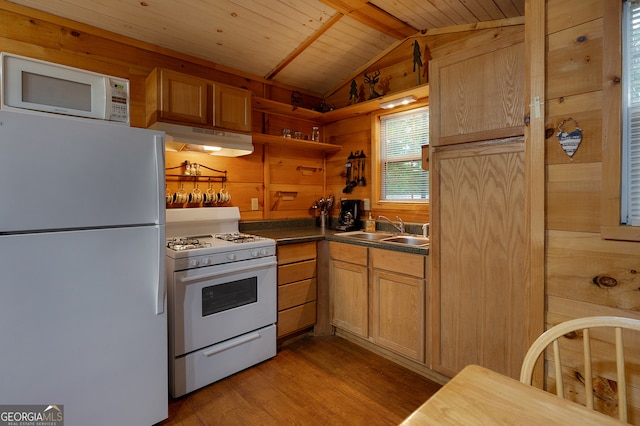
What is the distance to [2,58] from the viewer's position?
137 centimetres

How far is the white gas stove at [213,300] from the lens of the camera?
6.37ft

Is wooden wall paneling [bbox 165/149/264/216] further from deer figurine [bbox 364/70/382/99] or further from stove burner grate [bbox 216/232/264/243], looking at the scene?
deer figurine [bbox 364/70/382/99]

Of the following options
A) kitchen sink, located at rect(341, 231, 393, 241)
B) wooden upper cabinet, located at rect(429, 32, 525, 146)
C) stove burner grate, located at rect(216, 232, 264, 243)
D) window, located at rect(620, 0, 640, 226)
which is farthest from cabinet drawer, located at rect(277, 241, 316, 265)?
window, located at rect(620, 0, 640, 226)

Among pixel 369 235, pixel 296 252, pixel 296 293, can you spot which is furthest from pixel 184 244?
pixel 369 235

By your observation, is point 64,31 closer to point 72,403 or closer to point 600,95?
point 72,403

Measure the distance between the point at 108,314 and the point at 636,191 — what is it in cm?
221

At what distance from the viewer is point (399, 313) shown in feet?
7.35

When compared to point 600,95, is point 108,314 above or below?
below

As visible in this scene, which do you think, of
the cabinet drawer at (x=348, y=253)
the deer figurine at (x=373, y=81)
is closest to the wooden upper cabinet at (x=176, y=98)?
the cabinet drawer at (x=348, y=253)

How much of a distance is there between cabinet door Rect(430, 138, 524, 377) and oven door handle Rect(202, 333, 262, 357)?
1.24 m

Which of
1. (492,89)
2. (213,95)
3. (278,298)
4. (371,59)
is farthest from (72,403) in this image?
(371,59)

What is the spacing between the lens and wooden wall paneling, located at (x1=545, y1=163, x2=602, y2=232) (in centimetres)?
114

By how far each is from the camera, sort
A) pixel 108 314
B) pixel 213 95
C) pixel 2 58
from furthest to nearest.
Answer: pixel 213 95, pixel 108 314, pixel 2 58

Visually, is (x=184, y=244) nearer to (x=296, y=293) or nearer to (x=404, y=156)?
(x=296, y=293)
